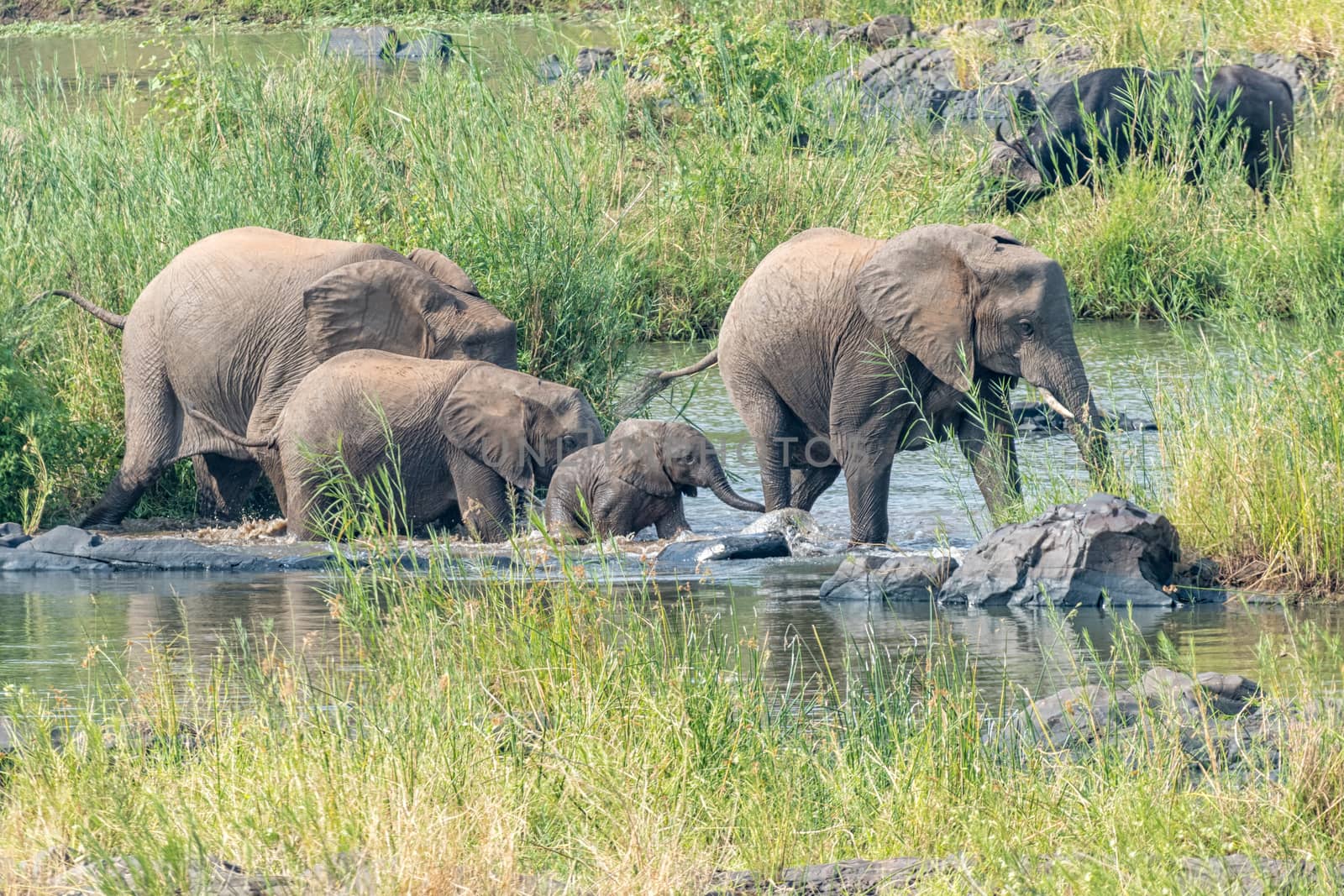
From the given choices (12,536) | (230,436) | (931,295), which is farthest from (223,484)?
(931,295)

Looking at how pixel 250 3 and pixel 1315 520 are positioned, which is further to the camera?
pixel 250 3

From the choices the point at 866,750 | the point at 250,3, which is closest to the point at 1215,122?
the point at 866,750

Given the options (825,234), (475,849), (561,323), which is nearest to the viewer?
(475,849)

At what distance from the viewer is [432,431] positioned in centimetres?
1007

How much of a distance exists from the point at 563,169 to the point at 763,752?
26.9 feet

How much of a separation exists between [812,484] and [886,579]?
2.24m

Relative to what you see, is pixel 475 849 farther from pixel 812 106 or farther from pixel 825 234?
pixel 812 106

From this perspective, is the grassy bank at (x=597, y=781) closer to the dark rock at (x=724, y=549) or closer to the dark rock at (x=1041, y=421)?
the dark rock at (x=724, y=549)

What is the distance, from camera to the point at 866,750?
5445 millimetres

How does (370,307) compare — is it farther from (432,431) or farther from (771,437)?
(771,437)

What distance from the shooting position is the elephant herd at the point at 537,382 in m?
9.88

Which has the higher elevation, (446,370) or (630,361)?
(446,370)

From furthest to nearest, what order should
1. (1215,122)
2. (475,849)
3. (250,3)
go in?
(250,3) → (1215,122) → (475,849)

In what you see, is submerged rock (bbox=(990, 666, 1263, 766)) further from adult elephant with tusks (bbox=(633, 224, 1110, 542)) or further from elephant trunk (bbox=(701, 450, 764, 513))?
elephant trunk (bbox=(701, 450, 764, 513))
